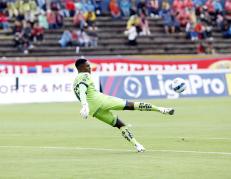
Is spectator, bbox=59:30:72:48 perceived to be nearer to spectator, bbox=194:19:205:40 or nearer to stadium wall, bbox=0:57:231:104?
stadium wall, bbox=0:57:231:104

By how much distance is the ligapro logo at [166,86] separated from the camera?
36062 millimetres

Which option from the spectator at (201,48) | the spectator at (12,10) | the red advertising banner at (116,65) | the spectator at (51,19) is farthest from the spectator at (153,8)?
the spectator at (12,10)

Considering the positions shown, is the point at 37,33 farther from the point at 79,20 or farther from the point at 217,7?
the point at 217,7

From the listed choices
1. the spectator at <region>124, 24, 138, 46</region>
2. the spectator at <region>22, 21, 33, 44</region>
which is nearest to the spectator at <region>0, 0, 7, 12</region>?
the spectator at <region>22, 21, 33, 44</region>

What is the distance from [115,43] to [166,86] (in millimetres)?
9135

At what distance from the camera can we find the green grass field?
12359 mm

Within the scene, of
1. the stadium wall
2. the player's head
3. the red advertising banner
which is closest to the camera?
the player's head

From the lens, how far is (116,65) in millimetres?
40594

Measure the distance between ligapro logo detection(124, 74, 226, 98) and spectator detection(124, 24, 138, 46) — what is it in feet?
28.7

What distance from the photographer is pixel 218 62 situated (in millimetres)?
41781

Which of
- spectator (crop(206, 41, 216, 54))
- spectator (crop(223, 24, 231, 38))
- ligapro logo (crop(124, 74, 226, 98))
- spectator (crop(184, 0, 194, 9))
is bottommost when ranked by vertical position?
ligapro logo (crop(124, 74, 226, 98))

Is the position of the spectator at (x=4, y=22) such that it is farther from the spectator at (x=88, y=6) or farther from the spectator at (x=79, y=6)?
the spectator at (x=88, y=6)

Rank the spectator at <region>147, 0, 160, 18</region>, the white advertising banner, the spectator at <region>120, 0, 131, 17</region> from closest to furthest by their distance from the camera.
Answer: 1. the white advertising banner
2. the spectator at <region>120, 0, 131, 17</region>
3. the spectator at <region>147, 0, 160, 18</region>

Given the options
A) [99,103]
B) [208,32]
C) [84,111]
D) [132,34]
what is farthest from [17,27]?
[84,111]
